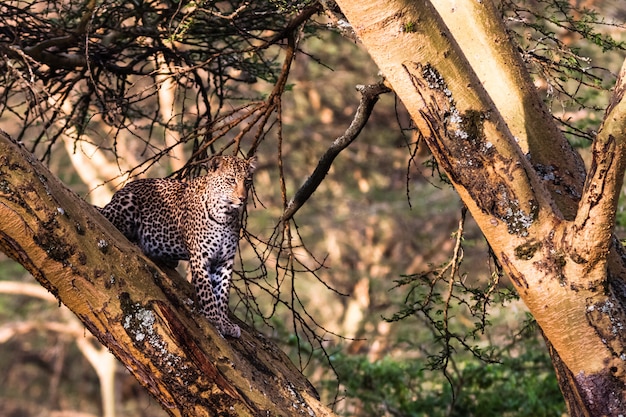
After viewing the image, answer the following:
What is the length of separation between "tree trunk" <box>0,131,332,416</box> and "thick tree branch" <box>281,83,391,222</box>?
4.14 feet

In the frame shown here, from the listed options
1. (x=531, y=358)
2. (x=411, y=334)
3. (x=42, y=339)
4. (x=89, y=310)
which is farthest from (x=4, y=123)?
(x=89, y=310)

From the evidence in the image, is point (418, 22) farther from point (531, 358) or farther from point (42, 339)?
point (42, 339)

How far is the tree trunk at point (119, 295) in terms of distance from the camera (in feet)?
15.5

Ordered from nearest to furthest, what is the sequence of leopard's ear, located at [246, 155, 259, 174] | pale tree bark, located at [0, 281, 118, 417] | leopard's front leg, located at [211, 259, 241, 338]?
leopard's front leg, located at [211, 259, 241, 338] < leopard's ear, located at [246, 155, 259, 174] < pale tree bark, located at [0, 281, 118, 417]

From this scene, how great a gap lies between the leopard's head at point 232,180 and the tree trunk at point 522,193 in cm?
173

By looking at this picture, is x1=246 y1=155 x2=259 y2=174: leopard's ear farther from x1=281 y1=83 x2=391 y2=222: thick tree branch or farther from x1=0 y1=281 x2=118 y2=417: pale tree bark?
x1=0 y1=281 x2=118 y2=417: pale tree bark

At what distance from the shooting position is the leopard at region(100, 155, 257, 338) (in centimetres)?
629

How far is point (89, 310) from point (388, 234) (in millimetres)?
15360

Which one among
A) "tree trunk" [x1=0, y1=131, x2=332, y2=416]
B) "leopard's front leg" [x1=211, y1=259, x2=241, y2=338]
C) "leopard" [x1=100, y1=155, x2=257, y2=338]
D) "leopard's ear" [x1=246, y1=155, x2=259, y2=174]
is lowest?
"tree trunk" [x1=0, y1=131, x2=332, y2=416]

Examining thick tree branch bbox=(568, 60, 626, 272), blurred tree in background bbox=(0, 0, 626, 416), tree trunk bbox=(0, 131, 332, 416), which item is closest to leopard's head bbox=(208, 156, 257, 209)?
tree trunk bbox=(0, 131, 332, 416)

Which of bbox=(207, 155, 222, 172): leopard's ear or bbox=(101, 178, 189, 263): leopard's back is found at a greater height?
bbox=(207, 155, 222, 172): leopard's ear

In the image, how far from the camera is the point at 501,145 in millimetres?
4754

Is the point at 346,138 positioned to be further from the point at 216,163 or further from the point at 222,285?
the point at 222,285

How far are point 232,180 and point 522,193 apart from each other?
7.05 feet
